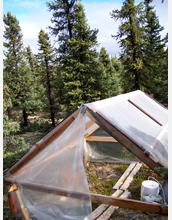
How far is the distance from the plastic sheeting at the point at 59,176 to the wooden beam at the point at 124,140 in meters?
0.26

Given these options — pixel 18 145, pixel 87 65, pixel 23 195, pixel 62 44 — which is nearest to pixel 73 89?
pixel 87 65

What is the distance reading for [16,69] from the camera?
1709cm

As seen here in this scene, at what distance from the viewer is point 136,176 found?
4949 millimetres

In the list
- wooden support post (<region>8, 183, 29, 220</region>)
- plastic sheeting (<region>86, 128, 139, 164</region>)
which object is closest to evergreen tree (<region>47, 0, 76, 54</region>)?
plastic sheeting (<region>86, 128, 139, 164</region>)

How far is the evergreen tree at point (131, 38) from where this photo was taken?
12.3 m

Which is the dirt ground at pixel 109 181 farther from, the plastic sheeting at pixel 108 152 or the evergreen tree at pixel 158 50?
the evergreen tree at pixel 158 50

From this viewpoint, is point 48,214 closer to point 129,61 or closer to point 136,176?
point 136,176

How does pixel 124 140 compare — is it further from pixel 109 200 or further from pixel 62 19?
pixel 62 19

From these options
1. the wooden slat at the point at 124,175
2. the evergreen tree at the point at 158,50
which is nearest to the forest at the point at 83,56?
the evergreen tree at the point at 158,50

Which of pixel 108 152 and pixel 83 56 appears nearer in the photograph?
pixel 108 152

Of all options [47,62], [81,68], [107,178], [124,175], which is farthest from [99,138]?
[47,62]

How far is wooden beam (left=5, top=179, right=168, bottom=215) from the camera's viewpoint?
2.74 meters

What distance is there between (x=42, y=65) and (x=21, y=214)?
1451 cm

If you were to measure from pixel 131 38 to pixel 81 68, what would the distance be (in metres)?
4.18
